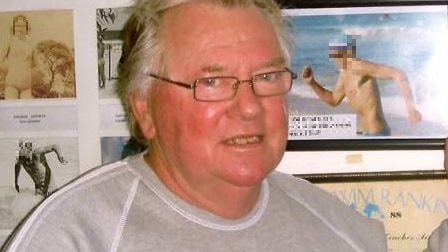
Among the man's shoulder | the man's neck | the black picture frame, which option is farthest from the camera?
the black picture frame

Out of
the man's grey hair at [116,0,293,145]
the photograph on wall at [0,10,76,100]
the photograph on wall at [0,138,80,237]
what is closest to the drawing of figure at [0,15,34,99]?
the photograph on wall at [0,10,76,100]

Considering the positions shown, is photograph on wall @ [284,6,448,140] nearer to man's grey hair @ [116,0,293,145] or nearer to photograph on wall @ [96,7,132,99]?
man's grey hair @ [116,0,293,145]

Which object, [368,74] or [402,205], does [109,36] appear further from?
[402,205]

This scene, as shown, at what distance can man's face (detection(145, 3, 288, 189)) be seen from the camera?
115cm

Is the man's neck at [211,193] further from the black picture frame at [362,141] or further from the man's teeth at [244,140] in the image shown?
the black picture frame at [362,141]

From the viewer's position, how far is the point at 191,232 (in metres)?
1.19

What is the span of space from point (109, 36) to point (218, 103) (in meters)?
0.47

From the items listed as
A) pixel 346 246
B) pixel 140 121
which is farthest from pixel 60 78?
pixel 346 246

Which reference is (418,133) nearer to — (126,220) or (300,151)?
(300,151)

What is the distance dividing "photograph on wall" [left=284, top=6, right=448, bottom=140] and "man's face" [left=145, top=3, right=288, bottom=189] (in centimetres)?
33

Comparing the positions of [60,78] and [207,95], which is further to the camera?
[60,78]

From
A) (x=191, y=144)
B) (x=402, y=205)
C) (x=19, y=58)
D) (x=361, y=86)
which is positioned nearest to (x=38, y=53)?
(x=19, y=58)

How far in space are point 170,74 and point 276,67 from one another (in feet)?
0.56

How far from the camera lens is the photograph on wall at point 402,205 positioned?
5.02 ft
